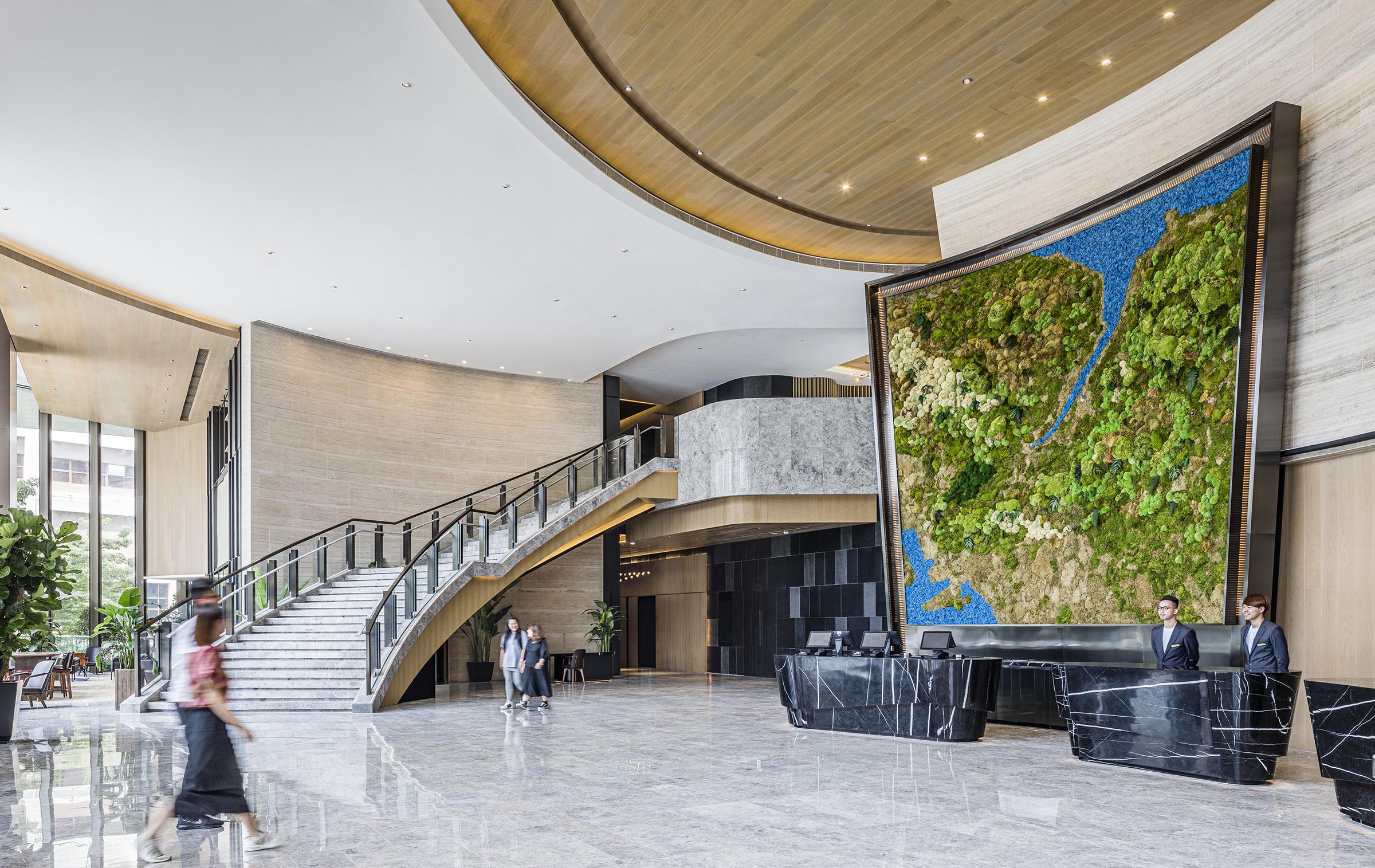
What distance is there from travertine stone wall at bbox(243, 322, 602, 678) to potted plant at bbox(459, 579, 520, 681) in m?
0.54

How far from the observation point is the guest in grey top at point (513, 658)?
1351cm

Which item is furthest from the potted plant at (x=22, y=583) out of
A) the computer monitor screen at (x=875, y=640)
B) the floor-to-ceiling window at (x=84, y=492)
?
the floor-to-ceiling window at (x=84, y=492)

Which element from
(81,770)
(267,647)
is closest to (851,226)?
(267,647)

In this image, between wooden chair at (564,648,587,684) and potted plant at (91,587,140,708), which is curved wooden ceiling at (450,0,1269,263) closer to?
wooden chair at (564,648,587,684)

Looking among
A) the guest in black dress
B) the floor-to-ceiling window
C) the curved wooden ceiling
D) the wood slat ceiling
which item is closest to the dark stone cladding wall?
the guest in black dress

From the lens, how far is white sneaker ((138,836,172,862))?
4.99m

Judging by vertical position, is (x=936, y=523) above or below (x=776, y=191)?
below

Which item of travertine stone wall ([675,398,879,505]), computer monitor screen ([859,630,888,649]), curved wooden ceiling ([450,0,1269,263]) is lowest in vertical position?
computer monitor screen ([859,630,888,649])

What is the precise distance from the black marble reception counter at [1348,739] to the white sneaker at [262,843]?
19.6 ft

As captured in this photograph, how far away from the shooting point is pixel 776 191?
1289cm

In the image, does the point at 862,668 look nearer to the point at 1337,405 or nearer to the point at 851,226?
the point at 1337,405

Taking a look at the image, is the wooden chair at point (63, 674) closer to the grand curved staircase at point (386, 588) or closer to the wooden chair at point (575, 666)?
the grand curved staircase at point (386, 588)

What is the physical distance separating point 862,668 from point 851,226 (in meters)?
6.69

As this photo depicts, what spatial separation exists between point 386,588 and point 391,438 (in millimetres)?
4345
